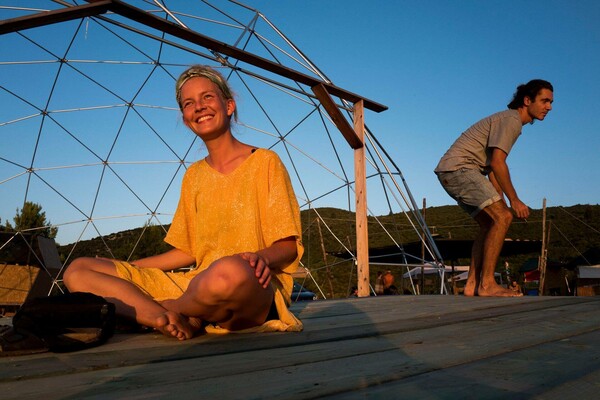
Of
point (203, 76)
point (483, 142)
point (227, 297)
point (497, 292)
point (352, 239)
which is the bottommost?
point (497, 292)

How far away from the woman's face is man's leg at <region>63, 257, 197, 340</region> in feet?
2.40

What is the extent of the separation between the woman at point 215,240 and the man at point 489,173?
8.82ft

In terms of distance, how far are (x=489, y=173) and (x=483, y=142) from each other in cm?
39

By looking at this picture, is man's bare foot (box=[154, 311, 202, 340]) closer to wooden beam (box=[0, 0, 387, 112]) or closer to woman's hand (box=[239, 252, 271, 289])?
woman's hand (box=[239, 252, 271, 289])

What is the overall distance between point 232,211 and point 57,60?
7139 millimetres

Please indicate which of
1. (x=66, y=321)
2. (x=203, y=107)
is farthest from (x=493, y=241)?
(x=66, y=321)

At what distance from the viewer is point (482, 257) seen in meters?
4.84

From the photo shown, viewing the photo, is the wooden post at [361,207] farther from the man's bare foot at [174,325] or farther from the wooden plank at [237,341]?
the man's bare foot at [174,325]

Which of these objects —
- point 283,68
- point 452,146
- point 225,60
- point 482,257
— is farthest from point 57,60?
point 482,257

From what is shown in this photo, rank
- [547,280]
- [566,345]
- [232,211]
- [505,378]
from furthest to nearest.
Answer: [547,280], [232,211], [566,345], [505,378]

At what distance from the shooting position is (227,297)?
196 cm

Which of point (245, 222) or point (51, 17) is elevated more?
point (51, 17)

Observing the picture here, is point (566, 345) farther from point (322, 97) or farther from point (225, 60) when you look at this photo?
point (225, 60)

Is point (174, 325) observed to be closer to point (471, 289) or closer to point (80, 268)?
point (80, 268)
